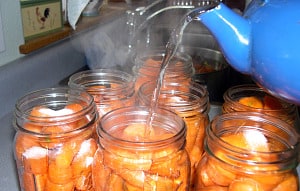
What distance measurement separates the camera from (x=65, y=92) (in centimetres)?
54

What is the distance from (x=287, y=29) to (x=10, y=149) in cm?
52

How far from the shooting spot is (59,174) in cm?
44

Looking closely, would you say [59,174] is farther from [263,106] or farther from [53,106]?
[263,106]

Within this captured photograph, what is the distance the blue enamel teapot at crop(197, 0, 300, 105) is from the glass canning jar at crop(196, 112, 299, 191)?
3.0 inches

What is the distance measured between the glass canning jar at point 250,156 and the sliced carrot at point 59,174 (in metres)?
0.17

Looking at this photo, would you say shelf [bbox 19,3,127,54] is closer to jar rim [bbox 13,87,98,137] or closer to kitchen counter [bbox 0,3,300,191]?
kitchen counter [bbox 0,3,300,191]

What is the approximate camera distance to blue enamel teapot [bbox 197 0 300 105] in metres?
0.34

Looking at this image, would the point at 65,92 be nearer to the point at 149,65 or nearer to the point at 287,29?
the point at 149,65

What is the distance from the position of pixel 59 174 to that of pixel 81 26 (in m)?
0.66

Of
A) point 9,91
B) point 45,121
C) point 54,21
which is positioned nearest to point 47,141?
point 45,121

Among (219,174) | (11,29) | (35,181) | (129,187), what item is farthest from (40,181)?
(11,29)

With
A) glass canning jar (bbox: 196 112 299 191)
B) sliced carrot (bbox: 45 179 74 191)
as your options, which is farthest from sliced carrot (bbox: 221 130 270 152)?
sliced carrot (bbox: 45 179 74 191)

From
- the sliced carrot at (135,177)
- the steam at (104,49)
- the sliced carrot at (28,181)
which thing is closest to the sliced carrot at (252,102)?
the sliced carrot at (135,177)

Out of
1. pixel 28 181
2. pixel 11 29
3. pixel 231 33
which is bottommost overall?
pixel 28 181
